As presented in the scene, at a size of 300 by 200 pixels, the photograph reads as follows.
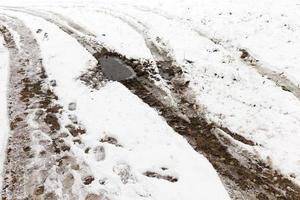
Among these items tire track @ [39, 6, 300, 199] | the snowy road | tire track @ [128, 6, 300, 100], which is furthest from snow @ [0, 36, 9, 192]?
tire track @ [128, 6, 300, 100]

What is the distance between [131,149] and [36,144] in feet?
8.23

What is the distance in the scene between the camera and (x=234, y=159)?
9.31 metres

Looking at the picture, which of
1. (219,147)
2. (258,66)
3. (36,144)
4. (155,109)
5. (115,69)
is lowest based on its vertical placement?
(36,144)

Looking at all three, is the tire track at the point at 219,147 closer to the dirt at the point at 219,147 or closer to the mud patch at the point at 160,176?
the dirt at the point at 219,147

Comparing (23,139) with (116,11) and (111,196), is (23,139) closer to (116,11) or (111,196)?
(111,196)

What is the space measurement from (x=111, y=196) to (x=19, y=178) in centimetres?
233

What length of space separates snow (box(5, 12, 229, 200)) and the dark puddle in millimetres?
636

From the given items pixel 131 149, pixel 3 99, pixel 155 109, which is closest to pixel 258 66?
pixel 155 109

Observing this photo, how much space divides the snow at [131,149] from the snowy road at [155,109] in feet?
0.10

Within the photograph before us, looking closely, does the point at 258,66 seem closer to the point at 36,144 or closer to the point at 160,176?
the point at 160,176

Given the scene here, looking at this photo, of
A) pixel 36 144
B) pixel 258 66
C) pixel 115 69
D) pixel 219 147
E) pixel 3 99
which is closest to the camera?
pixel 219 147

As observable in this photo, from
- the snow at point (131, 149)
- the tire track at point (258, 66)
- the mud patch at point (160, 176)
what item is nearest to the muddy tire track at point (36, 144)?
the snow at point (131, 149)

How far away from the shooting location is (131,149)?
9789mm

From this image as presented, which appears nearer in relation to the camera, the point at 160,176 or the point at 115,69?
the point at 160,176
